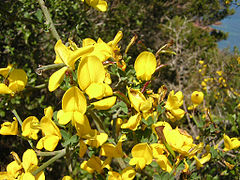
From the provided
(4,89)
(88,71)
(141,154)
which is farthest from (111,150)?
(4,89)

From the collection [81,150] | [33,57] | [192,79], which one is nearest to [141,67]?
[81,150]

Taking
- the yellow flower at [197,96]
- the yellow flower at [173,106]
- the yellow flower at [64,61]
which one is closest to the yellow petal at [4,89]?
the yellow flower at [64,61]

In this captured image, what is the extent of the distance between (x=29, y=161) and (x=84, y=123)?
27cm

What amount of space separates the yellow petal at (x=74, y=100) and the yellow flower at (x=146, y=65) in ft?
0.77

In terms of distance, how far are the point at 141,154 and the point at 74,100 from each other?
0.90 ft

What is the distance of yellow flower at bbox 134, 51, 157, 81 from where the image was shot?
2.26ft

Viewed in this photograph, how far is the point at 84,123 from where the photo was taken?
58 centimetres

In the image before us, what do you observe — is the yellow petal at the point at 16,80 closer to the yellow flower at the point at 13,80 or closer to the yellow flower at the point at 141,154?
the yellow flower at the point at 13,80

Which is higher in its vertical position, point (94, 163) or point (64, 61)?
point (64, 61)

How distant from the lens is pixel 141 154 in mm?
A: 661

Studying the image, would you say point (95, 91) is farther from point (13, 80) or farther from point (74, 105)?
point (13, 80)

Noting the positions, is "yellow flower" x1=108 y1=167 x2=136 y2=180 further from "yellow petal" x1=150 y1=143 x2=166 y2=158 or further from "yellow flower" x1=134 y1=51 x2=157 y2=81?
"yellow flower" x1=134 y1=51 x2=157 y2=81

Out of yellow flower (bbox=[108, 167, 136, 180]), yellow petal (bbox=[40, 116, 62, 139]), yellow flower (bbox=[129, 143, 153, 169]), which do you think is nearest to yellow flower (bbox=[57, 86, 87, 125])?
yellow petal (bbox=[40, 116, 62, 139])

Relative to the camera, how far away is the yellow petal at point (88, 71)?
1.70 ft
